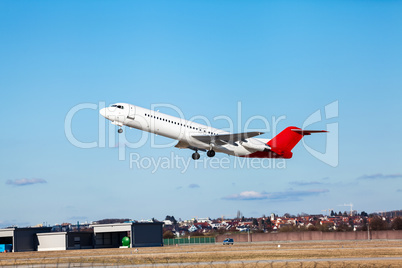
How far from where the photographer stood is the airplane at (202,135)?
57125 millimetres

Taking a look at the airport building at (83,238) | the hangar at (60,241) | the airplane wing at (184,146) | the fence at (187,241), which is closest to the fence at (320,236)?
the fence at (187,241)

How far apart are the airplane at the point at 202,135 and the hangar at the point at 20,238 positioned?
139ft

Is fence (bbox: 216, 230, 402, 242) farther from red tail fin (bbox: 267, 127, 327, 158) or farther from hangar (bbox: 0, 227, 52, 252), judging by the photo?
red tail fin (bbox: 267, 127, 327, 158)

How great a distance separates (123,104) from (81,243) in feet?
152

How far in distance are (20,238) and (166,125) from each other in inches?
1860

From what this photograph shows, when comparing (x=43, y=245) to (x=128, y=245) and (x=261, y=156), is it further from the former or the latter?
(x=261, y=156)

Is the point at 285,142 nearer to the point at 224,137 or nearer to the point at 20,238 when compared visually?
the point at 224,137

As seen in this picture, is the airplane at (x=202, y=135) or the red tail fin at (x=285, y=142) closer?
the airplane at (x=202, y=135)

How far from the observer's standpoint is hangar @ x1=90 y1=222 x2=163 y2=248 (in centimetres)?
9744

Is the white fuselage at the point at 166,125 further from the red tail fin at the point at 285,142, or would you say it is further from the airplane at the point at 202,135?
the red tail fin at the point at 285,142

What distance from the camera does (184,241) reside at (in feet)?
362

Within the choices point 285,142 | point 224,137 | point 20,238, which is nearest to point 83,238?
point 20,238

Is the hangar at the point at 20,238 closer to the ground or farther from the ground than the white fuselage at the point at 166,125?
closer to the ground

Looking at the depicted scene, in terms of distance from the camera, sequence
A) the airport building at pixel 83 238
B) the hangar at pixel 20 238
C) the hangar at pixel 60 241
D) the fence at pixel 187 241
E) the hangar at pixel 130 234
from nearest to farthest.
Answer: the hangar at pixel 20 238
the airport building at pixel 83 238
the hangar at pixel 60 241
the hangar at pixel 130 234
the fence at pixel 187 241
